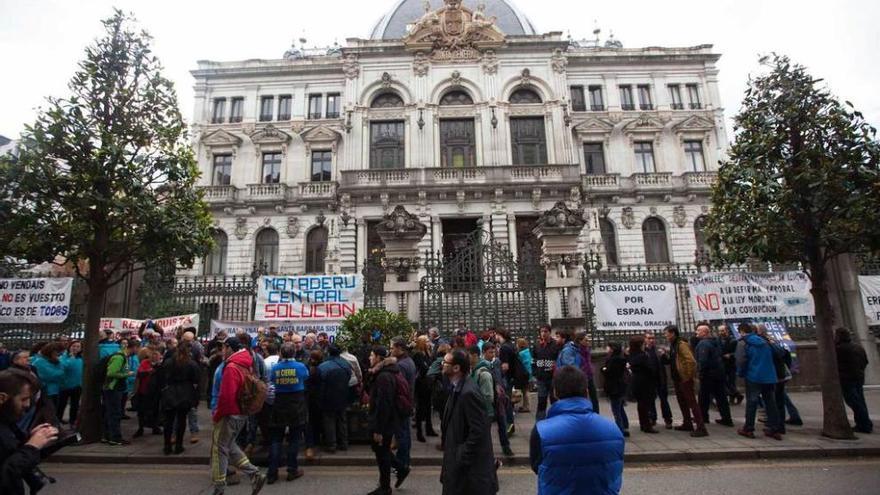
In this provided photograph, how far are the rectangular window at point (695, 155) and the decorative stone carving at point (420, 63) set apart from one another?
18.2 m

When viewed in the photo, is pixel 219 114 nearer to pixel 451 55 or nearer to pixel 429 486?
pixel 451 55

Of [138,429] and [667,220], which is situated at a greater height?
[667,220]

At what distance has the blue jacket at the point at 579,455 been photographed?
121 inches

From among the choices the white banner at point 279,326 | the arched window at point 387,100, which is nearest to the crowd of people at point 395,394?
the white banner at point 279,326

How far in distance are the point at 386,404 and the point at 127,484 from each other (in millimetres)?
4096

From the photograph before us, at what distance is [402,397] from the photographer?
20.6ft

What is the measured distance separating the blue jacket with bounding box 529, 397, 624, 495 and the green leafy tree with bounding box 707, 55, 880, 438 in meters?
7.52

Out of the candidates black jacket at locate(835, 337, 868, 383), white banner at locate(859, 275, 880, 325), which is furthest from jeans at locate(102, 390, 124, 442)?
white banner at locate(859, 275, 880, 325)

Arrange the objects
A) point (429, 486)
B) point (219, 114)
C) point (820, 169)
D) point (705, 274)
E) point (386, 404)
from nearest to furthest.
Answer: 1. point (386, 404)
2. point (429, 486)
3. point (820, 169)
4. point (705, 274)
5. point (219, 114)

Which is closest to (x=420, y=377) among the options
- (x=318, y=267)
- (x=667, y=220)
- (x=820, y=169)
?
(x=820, y=169)

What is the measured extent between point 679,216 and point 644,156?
4912 millimetres

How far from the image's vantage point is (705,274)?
1391 centimetres

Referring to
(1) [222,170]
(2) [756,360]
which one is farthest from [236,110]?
(2) [756,360]

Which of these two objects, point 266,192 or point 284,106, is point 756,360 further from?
point 284,106
